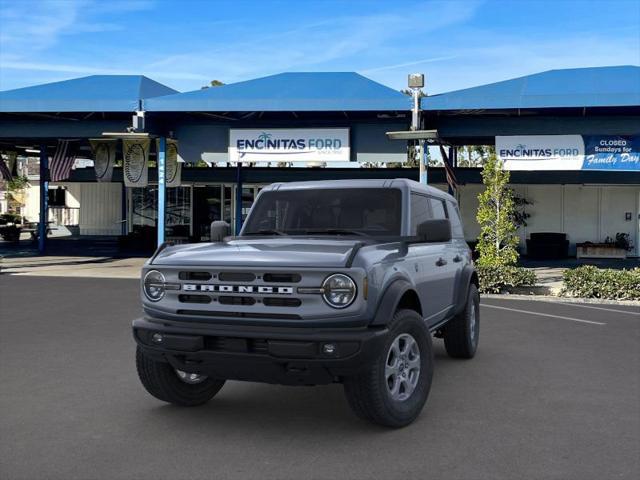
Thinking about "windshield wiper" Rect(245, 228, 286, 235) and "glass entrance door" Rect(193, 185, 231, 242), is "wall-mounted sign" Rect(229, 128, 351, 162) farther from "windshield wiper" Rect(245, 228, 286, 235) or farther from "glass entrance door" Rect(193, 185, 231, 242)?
"windshield wiper" Rect(245, 228, 286, 235)

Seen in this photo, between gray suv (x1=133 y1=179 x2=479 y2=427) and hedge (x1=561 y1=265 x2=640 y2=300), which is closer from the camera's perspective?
gray suv (x1=133 y1=179 x2=479 y2=427)

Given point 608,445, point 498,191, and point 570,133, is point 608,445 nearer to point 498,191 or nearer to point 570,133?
point 498,191

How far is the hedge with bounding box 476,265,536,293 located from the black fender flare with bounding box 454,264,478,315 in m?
7.59

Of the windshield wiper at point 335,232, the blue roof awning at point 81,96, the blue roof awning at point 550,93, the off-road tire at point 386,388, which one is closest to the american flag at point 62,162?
the blue roof awning at point 81,96

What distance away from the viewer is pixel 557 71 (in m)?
19.3

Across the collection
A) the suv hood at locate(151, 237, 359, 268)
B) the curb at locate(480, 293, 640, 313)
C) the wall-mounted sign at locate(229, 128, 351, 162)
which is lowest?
the curb at locate(480, 293, 640, 313)

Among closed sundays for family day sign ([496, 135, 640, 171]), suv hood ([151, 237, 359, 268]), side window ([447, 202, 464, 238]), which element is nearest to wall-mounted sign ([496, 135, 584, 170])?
closed sundays for family day sign ([496, 135, 640, 171])

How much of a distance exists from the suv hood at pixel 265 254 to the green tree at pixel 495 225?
1092cm

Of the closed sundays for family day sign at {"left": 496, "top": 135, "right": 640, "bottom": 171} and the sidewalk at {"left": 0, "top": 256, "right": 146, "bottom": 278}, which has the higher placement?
the closed sundays for family day sign at {"left": 496, "top": 135, "right": 640, "bottom": 171}

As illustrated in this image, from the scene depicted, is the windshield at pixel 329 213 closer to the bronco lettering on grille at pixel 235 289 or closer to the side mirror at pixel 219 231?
the side mirror at pixel 219 231

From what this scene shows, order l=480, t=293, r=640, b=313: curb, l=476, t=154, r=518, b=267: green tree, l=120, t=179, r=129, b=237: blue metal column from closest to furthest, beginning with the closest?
1. l=480, t=293, r=640, b=313: curb
2. l=476, t=154, r=518, b=267: green tree
3. l=120, t=179, r=129, b=237: blue metal column

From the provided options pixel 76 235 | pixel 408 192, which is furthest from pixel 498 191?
pixel 76 235

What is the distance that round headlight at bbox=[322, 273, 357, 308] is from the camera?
4449 millimetres

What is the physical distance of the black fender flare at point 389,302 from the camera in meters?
4.60
